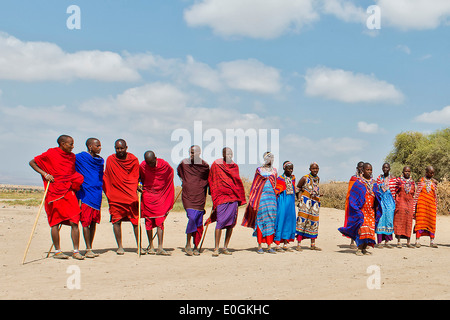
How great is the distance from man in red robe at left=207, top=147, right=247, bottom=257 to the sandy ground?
2.38 feet

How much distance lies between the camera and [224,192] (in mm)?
9875

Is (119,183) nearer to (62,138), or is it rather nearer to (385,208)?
(62,138)

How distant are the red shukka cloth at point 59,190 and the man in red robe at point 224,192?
2.92 m

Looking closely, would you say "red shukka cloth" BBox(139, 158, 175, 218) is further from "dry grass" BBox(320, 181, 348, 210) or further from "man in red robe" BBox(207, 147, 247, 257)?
"dry grass" BBox(320, 181, 348, 210)

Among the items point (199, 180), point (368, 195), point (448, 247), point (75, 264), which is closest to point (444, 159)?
point (448, 247)

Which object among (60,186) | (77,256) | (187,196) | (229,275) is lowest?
(229,275)

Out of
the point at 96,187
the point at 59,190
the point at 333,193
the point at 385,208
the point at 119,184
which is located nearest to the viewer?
the point at 59,190

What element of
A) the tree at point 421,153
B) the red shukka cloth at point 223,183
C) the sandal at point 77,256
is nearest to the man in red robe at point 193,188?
the red shukka cloth at point 223,183

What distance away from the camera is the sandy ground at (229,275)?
6336 millimetres

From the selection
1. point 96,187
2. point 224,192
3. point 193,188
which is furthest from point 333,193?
point 96,187

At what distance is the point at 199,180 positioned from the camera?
9938 millimetres

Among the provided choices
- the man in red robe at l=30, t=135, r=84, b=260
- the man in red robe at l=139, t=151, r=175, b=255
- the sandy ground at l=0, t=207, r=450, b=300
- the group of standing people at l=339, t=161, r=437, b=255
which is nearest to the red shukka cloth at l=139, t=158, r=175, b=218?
the man in red robe at l=139, t=151, r=175, b=255

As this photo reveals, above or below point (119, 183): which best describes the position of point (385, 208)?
below

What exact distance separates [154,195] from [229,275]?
2.96 meters
